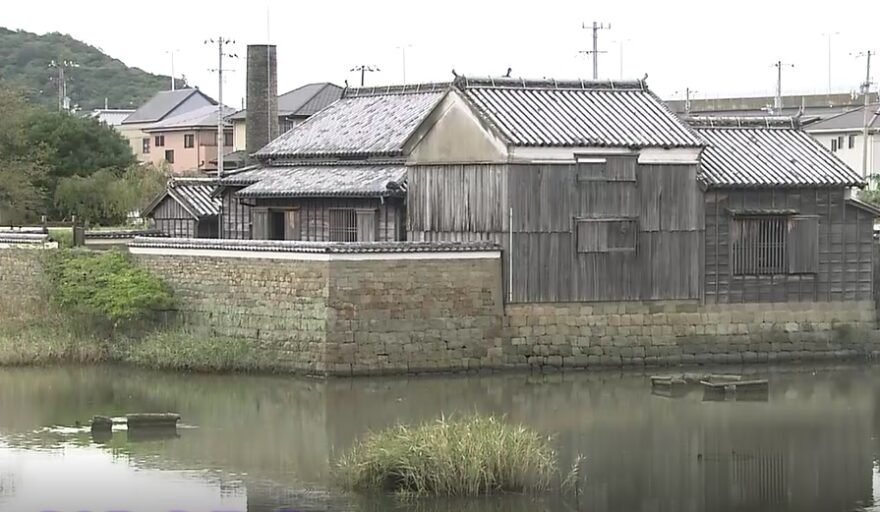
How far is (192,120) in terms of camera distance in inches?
2719

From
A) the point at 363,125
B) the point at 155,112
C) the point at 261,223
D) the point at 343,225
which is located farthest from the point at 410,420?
the point at 155,112

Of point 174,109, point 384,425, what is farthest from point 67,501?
point 174,109

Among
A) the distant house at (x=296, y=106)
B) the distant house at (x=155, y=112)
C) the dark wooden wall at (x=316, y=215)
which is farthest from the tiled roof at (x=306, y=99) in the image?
the dark wooden wall at (x=316, y=215)

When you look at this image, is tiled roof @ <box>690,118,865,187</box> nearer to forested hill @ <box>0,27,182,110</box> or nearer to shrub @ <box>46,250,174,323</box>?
shrub @ <box>46,250,174,323</box>

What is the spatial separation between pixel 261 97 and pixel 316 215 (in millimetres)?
10367

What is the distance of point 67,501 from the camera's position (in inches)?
757

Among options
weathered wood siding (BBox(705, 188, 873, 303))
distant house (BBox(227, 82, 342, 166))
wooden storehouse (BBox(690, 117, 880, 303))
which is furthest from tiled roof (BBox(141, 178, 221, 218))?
weathered wood siding (BBox(705, 188, 873, 303))

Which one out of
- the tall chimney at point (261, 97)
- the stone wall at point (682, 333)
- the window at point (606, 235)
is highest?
the tall chimney at point (261, 97)

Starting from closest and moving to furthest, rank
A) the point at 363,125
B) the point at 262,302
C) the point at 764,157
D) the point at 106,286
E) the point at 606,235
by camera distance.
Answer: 1. the point at 262,302
2. the point at 606,235
3. the point at 106,286
4. the point at 764,157
5. the point at 363,125

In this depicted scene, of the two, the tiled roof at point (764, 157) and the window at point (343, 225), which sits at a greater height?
the tiled roof at point (764, 157)

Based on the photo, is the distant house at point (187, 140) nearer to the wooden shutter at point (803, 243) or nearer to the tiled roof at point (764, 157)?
the tiled roof at point (764, 157)

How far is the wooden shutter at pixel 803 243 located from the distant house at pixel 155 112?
4389cm

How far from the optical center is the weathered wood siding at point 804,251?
3209cm

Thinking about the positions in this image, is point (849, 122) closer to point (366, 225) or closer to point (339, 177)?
point (339, 177)
